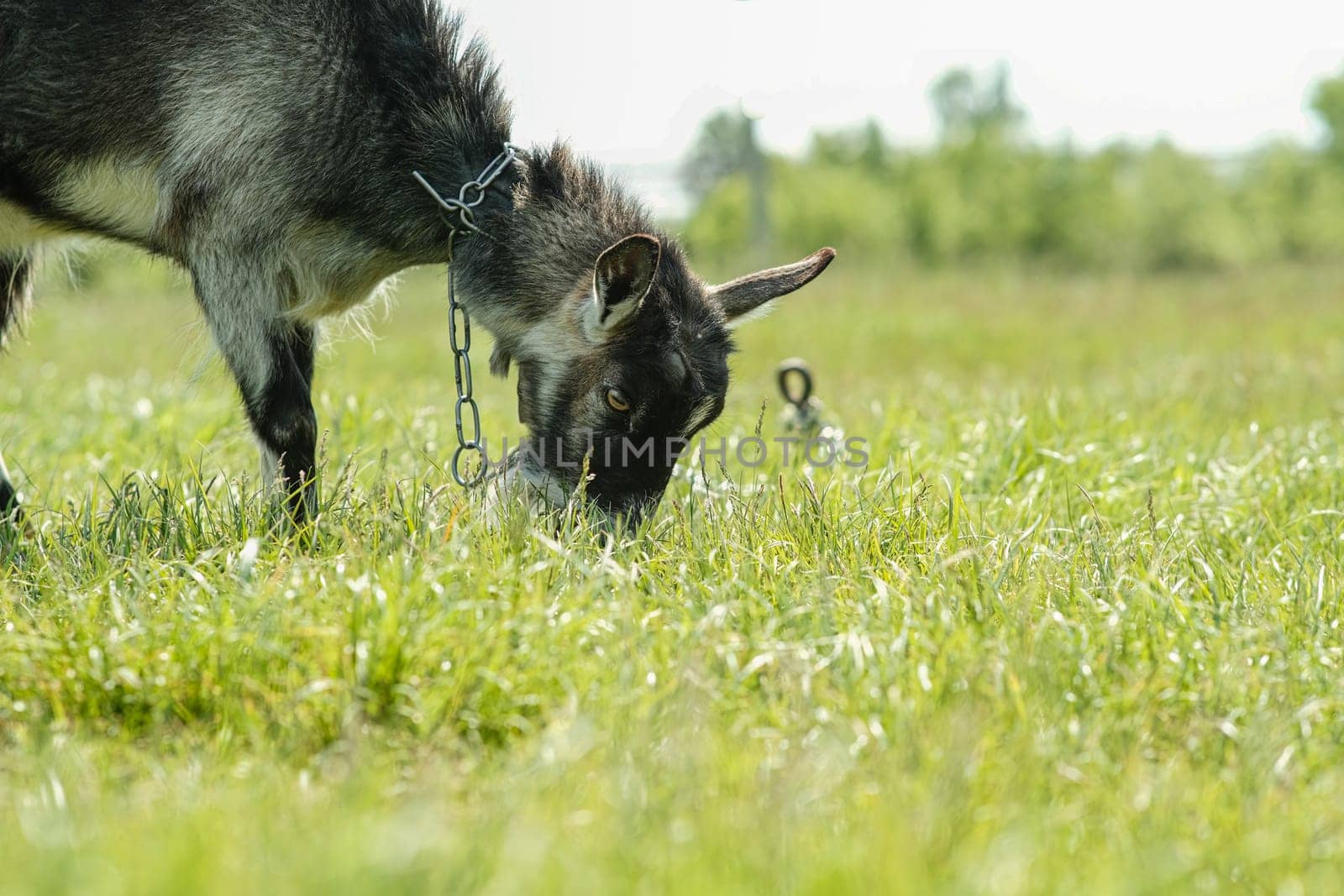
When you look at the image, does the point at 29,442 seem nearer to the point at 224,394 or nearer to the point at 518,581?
A: the point at 224,394

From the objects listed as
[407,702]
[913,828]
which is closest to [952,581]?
[913,828]

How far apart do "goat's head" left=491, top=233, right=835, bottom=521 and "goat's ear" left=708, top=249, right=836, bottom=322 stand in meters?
0.17

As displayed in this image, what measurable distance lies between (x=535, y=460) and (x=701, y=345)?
0.67 m

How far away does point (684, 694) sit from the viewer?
2.52 meters

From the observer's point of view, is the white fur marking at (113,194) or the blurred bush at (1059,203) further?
the blurred bush at (1059,203)

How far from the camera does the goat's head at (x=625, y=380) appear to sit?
12.6ft

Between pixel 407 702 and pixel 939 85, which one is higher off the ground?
pixel 939 85

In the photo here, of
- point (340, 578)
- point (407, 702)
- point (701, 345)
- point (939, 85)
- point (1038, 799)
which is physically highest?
point (939, 85)

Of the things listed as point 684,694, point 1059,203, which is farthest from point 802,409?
point 1059,203

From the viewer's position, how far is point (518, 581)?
303 cm

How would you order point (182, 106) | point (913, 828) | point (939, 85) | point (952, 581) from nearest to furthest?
point (913, 828) → point (952, 581) → point (182, 106) → point (939, 85)

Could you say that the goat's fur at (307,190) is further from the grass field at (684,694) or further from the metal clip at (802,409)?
the metal clip at (802,409)

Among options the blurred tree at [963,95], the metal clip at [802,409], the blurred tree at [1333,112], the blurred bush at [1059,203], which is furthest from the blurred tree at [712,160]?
the blurred tree at [963,95]

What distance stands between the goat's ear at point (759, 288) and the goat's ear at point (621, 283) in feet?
1.44
